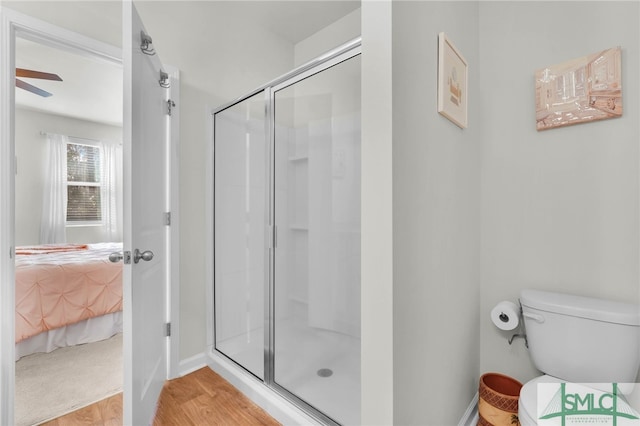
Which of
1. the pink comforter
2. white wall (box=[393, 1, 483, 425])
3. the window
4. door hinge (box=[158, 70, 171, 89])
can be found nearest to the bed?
the pink comforter

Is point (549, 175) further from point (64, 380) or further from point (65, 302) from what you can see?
point (65, 302)

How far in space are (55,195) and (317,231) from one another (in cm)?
481

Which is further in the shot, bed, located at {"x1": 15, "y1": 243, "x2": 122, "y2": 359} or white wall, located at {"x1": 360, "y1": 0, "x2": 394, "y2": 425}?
bed, located at {"x1": 15, "y1": 243, "x2": 122, "y2": 359}

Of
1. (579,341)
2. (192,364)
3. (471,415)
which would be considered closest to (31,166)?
(192,364)

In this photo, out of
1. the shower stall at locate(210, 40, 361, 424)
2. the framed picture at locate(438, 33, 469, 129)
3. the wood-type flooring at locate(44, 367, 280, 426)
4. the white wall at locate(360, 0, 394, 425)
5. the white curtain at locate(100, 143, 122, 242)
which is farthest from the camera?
the white curtain at locate(100, 143, 122, 242)

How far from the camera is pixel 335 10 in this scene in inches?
102

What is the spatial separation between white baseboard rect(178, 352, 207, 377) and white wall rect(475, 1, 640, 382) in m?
1.84

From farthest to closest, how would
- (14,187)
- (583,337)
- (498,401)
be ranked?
1. (14,187)
2. (498,401)
3. (583,337)

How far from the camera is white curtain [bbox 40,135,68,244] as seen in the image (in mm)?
4723

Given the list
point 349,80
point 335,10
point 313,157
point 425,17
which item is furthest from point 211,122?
point 425,17

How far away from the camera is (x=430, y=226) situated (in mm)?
1176

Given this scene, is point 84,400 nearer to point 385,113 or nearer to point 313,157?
Result: point 313,157

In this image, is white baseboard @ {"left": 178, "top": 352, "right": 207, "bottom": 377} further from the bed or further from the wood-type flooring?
the bed

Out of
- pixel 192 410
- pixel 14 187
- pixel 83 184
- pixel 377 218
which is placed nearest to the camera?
pixel 377 218
